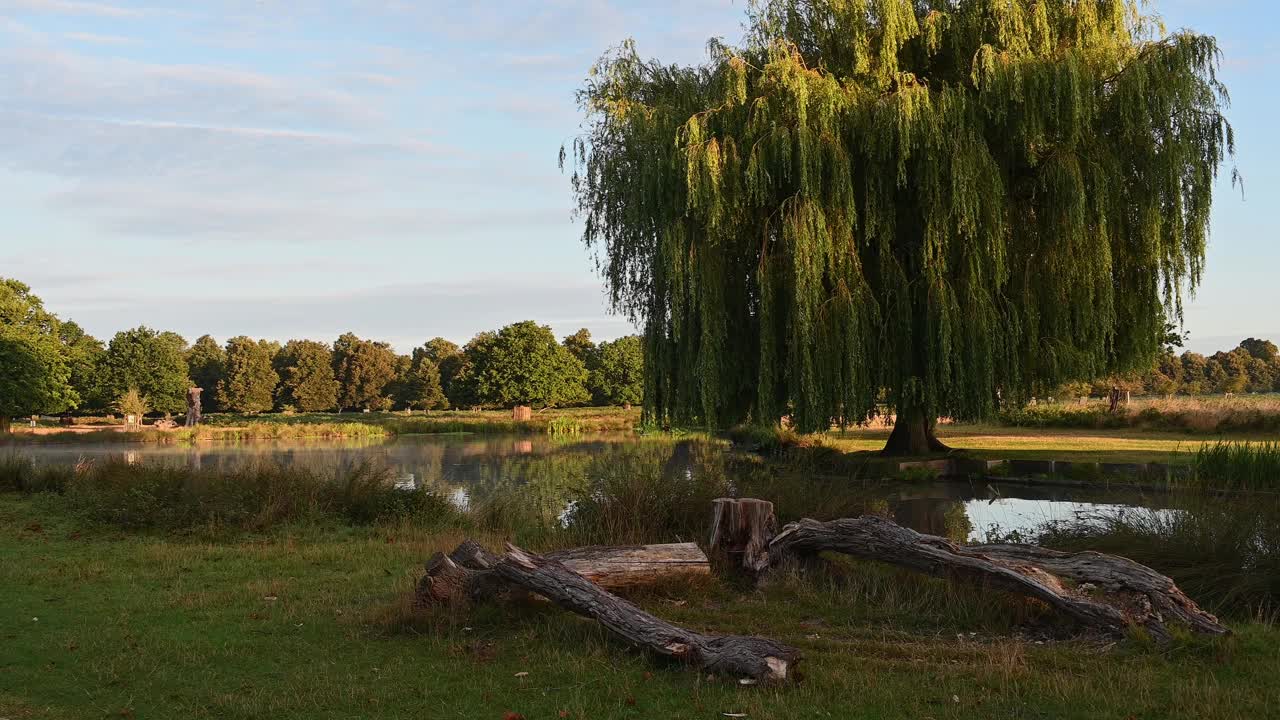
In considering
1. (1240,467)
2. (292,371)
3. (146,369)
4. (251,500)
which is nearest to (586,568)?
(251,500)

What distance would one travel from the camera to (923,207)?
58.5 ft

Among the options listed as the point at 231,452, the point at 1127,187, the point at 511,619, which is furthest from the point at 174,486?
the point at 231,452

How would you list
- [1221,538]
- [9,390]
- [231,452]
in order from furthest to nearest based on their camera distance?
[9,390] < [231,452] < [1221,538]

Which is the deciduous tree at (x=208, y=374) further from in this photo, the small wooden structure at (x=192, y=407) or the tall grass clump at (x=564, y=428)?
the tall grass clump at (x=564, y=428)

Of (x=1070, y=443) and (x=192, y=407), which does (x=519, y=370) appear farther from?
(x=1070, y=443)

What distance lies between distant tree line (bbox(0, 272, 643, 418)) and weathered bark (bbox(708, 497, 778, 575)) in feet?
134

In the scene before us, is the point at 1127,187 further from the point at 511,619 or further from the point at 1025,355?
the point at 511,619

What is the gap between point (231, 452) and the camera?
3772 cm

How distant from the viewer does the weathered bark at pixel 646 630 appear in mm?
5273

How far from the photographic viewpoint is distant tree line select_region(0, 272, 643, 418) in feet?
157

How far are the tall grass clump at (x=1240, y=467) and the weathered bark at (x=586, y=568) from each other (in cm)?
964

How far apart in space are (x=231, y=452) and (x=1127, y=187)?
32.9 metres

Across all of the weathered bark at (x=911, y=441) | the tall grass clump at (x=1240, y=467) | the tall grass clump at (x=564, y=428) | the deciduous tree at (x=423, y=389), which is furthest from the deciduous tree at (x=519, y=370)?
the tall grass clump at (x=1240, y=467)

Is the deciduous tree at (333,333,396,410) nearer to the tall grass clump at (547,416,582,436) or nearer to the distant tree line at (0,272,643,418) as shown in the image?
the distant tree line at (0,272,643,418)
